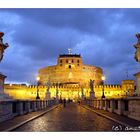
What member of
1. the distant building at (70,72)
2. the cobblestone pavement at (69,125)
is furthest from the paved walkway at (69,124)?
the distant building at (70,72)

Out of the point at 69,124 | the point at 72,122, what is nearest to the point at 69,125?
the point at 69,124

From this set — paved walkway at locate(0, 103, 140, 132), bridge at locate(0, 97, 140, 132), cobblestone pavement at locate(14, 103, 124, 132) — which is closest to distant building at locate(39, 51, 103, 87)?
bridge at locate(0, 97, 140, 132)

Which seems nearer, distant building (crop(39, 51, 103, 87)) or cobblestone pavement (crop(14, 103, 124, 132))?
cobblestone pavement (crop(14, 103, 124, 132))

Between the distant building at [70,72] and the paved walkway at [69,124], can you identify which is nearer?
the paved walkway at [69,124]

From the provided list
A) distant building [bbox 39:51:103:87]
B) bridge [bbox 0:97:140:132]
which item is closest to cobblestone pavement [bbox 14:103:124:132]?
bridge [bbox 0:97:140:132]

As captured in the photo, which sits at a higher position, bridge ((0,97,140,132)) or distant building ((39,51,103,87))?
distant building ((39,51,103,87))

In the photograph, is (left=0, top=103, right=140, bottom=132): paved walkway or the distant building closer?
(left=0, top=103, right=140, bottom=132): paved walkway

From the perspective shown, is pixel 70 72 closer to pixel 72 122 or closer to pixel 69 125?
pixel 72 122

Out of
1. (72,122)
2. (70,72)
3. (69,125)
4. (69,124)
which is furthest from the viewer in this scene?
(70,72)

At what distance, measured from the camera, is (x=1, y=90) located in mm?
19406

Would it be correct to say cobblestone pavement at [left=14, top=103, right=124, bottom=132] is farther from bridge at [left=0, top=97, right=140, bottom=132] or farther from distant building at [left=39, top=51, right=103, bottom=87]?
distant building at [left=39, top=51, right=103, bottom=87]

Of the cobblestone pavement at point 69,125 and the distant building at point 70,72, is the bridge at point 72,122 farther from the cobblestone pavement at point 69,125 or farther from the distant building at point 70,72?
the distant building at point 70,72

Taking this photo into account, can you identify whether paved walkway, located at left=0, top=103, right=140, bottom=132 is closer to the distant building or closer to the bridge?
the bridge
